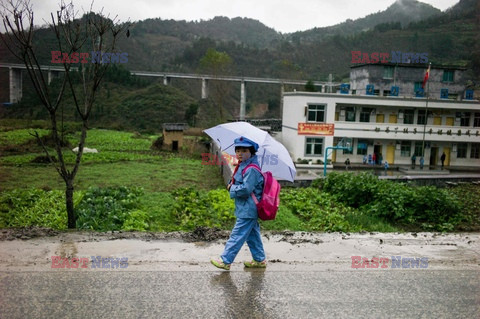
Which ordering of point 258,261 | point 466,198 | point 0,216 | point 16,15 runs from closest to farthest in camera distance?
point 258,261 < point 16,15 < point 0,216 < point 466,198

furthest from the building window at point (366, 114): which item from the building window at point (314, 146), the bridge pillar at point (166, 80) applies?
the bridge pillar at point (166, 80)

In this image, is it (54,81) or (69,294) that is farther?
(54,81)

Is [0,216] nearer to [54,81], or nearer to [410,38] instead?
[54,81]

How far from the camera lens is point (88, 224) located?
30.2 feet

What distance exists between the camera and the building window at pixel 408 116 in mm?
36094

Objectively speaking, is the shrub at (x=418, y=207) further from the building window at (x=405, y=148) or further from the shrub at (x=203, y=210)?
the building window at (x=405, y=148)

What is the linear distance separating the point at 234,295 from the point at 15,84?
84.1m

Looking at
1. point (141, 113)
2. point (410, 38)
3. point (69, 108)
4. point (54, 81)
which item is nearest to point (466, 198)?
point (141, 113)

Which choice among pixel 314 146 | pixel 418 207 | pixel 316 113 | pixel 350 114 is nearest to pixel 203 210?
pixel 418 207

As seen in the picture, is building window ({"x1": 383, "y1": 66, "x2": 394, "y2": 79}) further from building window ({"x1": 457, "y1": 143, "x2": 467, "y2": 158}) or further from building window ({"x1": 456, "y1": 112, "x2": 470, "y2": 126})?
building window ({"x1": 457, "y1": 143, "x2": 467, "y2": 158})

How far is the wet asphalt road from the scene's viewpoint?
4.57m

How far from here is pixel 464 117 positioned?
37094mm

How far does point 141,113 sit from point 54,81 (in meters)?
19.6

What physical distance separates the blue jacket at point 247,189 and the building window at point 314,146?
2819cm
